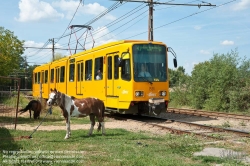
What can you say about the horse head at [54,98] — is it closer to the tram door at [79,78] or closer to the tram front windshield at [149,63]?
the tram front windshield at [149,63]

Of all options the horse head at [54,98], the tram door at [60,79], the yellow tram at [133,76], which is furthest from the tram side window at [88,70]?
the horse head at [54,98]

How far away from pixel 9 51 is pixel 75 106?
1458 centimetres

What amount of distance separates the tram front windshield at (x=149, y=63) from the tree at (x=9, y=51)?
34.3 ft

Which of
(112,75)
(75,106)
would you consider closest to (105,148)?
(75,106)

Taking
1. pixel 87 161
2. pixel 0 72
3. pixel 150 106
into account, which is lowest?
pixel 87 161

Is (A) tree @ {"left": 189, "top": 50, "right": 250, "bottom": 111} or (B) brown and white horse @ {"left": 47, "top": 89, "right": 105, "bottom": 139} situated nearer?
(B) brown and white horse @ {"left": 47, "top": 89, "right": 105, "bottom": 139}

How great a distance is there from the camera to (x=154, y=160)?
7102mm

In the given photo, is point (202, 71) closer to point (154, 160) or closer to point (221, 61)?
point (221, 61)

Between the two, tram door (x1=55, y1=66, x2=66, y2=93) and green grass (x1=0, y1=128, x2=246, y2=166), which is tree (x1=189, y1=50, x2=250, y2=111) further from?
green grass (x1=0, y1=128, x2=246, y2=166)

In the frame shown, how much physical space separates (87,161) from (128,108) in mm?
8254

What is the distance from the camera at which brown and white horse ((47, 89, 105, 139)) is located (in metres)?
10.5

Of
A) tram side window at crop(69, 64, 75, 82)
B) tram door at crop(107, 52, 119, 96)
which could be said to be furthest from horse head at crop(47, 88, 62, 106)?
tram side window at crop(69, 64, 75, 82)

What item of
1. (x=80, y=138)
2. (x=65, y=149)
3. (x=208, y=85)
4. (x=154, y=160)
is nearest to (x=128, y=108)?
(x=80, y=138)

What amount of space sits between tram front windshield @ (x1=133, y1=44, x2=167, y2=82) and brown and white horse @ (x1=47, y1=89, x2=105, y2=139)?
437 centimetres
